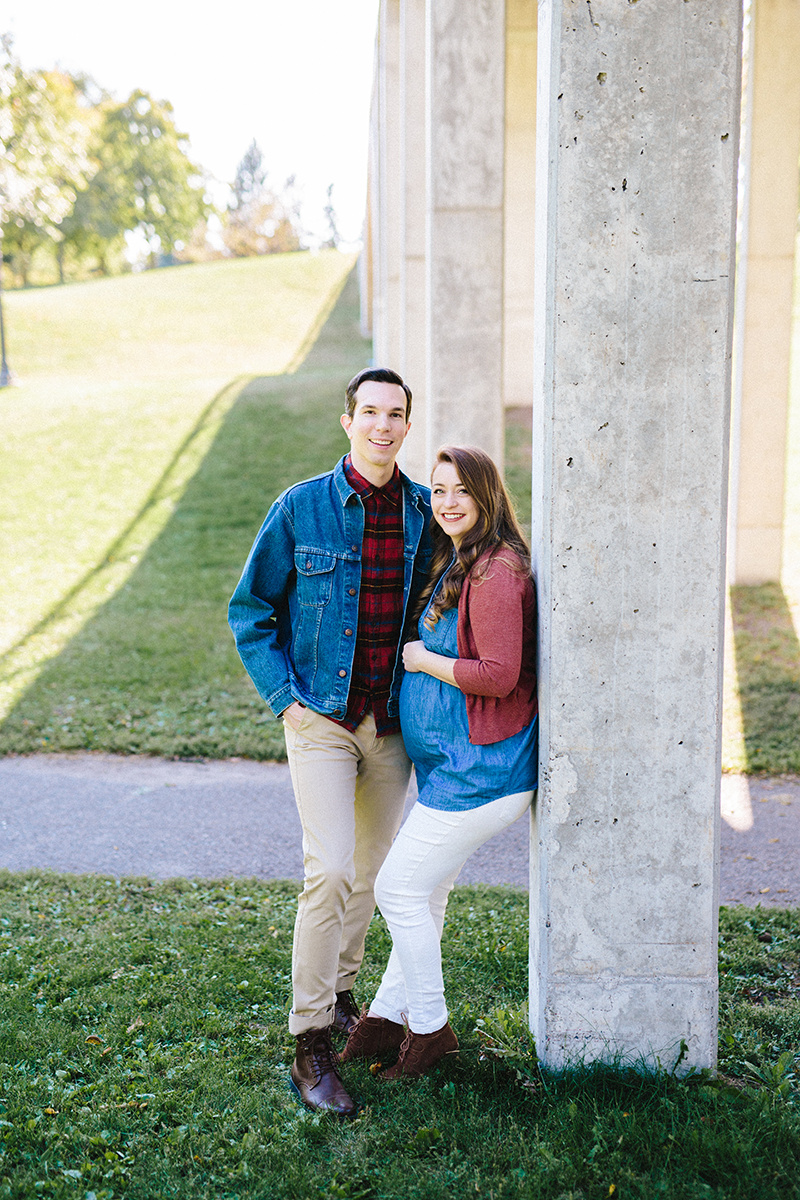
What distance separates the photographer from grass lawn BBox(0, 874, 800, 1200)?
2895 millimetres

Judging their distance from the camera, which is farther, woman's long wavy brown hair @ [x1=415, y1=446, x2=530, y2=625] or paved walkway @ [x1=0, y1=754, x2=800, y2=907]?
paved walkway @ [x1=0, y1=754, x2=800, y2=907]

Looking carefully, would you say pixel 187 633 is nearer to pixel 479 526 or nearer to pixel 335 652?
pixel 335 652

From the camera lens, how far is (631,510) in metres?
3.20

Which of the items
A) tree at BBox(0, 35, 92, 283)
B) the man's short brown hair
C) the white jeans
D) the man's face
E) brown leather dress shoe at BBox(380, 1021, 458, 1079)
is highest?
tree at BBox(0, 35, 92, 283)

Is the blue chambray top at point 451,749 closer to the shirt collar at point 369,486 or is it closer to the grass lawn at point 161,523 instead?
the shirt collar at point 369,486

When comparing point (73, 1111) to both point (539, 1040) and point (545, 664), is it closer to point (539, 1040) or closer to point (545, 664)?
point (539, 1040)

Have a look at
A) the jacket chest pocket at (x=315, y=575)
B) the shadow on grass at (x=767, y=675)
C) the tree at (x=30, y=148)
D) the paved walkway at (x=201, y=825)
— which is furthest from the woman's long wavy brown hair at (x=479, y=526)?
the tree at (x=30, y=148)

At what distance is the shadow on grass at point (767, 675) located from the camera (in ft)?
25.8

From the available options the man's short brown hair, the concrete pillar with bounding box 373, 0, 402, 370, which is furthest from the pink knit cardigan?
the concrete pillar with bounding box 373, 0, 402, 370

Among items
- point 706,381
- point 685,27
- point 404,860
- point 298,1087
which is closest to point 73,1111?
point 298,1087

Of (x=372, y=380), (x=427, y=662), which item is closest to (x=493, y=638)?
(x=427, y=662)

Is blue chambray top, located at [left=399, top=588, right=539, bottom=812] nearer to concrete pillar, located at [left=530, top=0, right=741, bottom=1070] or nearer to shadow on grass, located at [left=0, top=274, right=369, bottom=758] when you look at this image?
concrete pillar, located at [left=530, top=0, right=741, bottom=1070]

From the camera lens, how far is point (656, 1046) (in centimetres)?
336

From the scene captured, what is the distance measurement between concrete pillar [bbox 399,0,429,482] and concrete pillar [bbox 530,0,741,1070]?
323 inches
